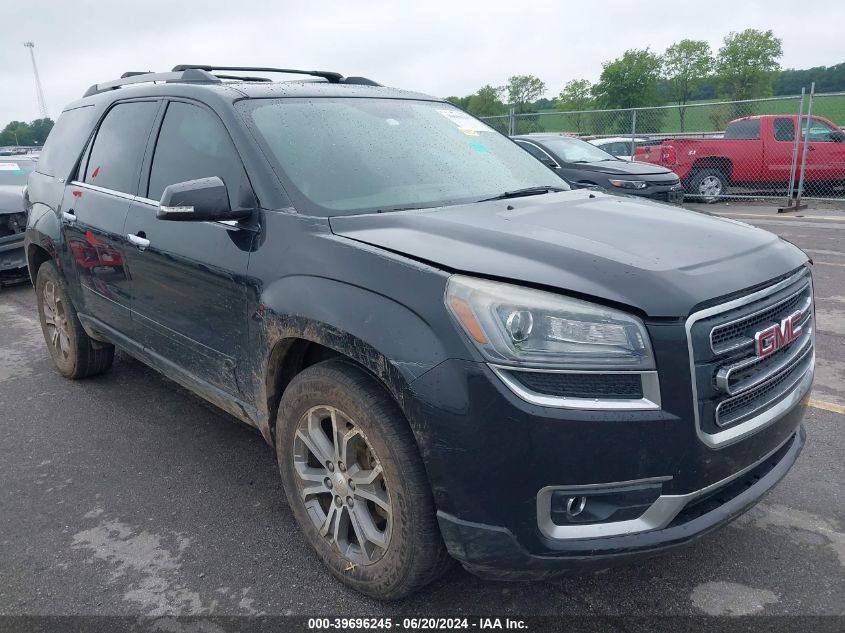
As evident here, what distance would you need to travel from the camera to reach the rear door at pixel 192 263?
283cm

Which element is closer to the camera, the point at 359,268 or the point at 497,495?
the point at 497,495

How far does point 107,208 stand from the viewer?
3807 mm

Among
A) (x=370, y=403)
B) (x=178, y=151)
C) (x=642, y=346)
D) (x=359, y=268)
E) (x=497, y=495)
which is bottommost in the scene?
(x=497, y=495)

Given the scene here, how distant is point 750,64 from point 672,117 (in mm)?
52204

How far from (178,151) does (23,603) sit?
Result: 204cm

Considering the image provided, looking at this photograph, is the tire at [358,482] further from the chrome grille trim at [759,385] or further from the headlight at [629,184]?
the headlight at [629,184]

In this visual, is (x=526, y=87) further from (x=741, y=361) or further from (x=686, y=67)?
(x=741, y=361)

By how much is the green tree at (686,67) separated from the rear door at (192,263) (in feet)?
228

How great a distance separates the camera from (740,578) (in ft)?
8.29

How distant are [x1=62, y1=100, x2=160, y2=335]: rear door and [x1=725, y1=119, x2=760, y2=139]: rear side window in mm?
13923

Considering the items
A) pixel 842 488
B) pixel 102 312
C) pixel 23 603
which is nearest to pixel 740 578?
pixel 842 488

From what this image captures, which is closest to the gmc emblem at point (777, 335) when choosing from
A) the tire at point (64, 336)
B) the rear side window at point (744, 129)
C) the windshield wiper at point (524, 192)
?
the windshield wiper at point (524, 192)

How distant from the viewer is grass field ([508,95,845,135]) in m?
15.2

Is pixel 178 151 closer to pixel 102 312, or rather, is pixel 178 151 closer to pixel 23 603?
pixel 102 312
